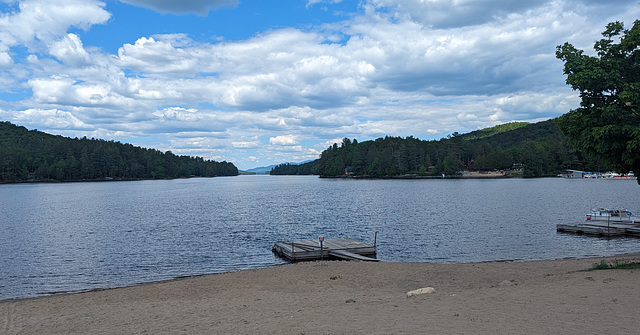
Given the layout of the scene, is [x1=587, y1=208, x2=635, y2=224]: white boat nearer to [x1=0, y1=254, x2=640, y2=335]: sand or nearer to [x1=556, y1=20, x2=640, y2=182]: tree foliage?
[x1=0, y1=254, x2=640, y2=335]: sand

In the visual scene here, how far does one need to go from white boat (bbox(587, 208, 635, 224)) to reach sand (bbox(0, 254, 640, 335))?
19.4 m

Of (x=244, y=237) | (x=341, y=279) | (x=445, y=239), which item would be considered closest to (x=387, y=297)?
(x=341, y=279)

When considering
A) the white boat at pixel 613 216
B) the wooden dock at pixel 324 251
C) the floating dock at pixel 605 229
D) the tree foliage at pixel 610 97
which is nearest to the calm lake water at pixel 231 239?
the wooden dock at pixel 324 251

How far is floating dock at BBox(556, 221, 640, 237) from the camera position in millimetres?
35750

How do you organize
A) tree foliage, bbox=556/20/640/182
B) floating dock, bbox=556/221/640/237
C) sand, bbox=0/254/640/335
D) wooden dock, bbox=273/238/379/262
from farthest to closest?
1. floating dock, bbox=556/221/640/237
2. wooden dock, bbox=273/238/379/262
3. tree foliage, bbox=556/20/640/182
4. sand, bbox=0/254/640/335

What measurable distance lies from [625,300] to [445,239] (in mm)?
24914

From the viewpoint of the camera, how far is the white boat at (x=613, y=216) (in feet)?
127

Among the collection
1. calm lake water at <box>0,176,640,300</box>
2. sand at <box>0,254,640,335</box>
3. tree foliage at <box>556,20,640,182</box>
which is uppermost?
tree foliage at <box>556,20,640,182</box>

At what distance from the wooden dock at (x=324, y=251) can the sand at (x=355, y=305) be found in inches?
192

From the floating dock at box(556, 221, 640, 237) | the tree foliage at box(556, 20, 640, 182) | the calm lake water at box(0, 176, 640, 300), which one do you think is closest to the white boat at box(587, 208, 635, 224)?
the floating dock at box(556, 221, 640, 237)

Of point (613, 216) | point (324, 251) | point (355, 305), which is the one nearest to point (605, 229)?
point (613, 216)

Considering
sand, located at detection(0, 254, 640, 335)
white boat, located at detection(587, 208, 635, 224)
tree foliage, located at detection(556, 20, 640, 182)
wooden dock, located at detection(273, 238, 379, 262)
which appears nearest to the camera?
sand, located at detection(0, 254, 640, 335)

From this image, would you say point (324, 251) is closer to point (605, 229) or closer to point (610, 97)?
point (610, 97)

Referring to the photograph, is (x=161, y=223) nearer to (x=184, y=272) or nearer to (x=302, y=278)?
(x=184, y=272)
